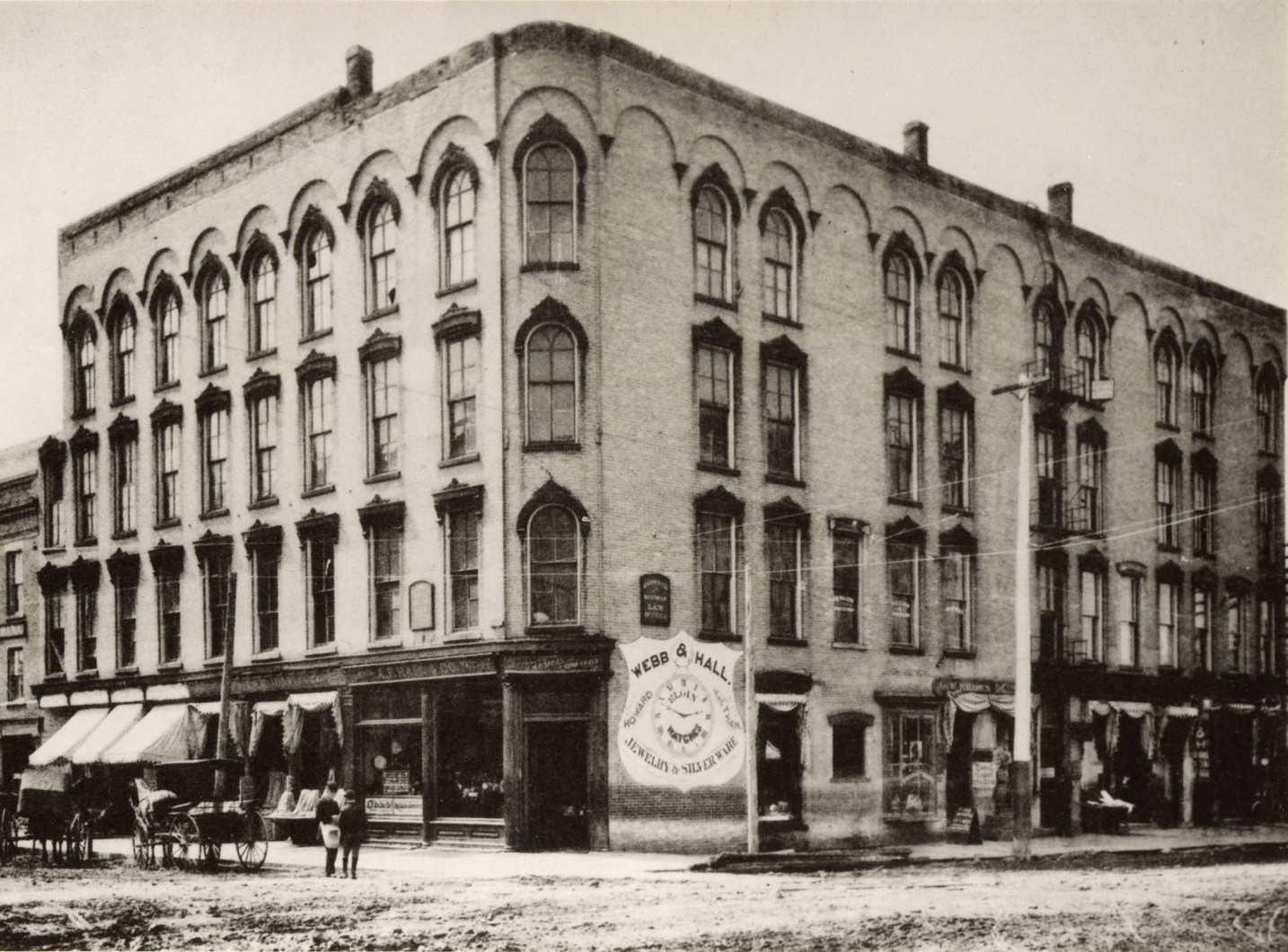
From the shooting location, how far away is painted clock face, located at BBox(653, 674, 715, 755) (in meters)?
28.1

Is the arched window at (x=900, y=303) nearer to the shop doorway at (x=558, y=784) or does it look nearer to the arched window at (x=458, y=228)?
the arched window at (x=458, y=228)

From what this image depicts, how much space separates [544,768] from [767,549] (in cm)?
665

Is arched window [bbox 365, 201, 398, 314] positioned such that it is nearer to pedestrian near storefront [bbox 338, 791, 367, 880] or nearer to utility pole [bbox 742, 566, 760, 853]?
utility pole [bbox 742, 566, 760, 853]

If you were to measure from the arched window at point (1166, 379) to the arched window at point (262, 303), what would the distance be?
2291 cm

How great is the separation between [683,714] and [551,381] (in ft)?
21.4

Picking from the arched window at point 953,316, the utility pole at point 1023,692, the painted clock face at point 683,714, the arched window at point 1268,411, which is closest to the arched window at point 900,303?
the arched window at point 953,316

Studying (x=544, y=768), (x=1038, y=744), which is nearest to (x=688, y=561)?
(x=544, y=768)

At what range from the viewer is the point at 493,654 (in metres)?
27.6

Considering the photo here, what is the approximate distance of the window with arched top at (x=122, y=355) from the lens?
3819cm

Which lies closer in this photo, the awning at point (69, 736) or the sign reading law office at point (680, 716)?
the sign reading law office at point (680, 716)

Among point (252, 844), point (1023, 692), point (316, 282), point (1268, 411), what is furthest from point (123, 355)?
point (1268, 411)

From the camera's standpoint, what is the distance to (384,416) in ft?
102

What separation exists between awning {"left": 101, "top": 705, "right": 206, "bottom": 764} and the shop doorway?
34.9 ft

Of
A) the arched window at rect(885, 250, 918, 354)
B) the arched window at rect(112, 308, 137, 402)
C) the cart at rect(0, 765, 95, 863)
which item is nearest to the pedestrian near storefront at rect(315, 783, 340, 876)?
the cart at rect(0, 765, 95, 863)
